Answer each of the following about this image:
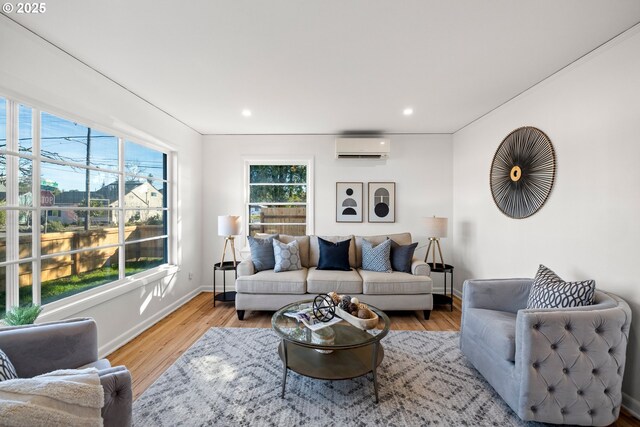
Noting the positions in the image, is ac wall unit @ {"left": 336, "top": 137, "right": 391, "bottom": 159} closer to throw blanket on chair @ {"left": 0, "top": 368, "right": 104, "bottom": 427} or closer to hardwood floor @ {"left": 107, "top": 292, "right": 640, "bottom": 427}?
hardwood floor @ {"left": 107, "top": 292, "right": 640, "bottom": 427}

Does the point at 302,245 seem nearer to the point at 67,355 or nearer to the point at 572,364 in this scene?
the point at 67,355

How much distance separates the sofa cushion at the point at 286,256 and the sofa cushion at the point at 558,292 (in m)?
2.47

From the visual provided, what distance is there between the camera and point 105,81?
8.38 ft

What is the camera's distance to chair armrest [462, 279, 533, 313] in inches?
92.0

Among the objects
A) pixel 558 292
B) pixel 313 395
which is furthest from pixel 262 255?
pixel 558 292

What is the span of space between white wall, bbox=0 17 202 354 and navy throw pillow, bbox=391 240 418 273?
295cm

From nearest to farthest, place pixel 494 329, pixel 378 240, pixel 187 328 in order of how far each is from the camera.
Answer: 1. pixel 494 329
2. pixel 187 328
3. pixel 378 240

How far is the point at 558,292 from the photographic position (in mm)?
1926

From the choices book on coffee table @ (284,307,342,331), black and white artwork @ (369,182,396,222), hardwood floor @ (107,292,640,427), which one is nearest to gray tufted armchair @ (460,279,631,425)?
hardwood floor @ (107,292,640,427)

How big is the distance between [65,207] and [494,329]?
352 centimetres

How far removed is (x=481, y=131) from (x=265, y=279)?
3341 mm

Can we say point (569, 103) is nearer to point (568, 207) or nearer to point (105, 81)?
point (568, 207)

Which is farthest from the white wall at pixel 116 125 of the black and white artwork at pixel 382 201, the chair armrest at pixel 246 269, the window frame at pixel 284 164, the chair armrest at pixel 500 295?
the chair armrest at pixel 500 295

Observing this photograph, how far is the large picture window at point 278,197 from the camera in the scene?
452 cm
